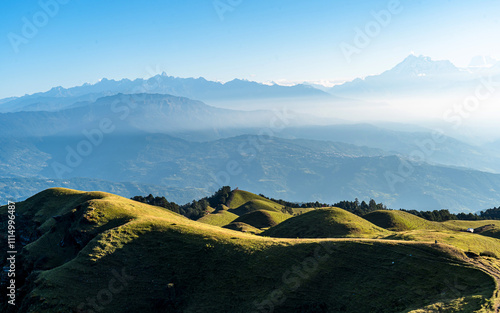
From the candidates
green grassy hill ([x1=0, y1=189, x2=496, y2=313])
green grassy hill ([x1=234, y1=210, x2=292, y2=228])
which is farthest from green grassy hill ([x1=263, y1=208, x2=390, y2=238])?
green grassy hill ([x1=234, y1=210, x2=292, y2=228])

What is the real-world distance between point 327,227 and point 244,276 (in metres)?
41.9

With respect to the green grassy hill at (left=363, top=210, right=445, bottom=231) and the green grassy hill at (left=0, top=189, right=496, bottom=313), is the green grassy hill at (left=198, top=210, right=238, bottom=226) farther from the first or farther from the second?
the green grassy hill at (left=0, top=189, right=496, bottom=313)

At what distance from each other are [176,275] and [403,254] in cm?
3624

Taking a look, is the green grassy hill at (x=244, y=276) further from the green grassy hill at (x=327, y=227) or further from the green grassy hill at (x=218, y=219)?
the green grassy hill at (x=218, y=219)

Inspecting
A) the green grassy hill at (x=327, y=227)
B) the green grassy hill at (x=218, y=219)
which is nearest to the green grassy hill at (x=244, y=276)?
the green grassy hill at (x=327, y=227)

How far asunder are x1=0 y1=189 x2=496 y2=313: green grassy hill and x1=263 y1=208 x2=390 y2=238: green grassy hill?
2782 centimetres

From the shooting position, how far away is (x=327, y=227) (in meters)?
83.1

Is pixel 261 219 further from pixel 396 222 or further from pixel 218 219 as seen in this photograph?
pixel 396 222

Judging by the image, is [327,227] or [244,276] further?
[327,227]

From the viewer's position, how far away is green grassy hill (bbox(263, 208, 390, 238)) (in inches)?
3093

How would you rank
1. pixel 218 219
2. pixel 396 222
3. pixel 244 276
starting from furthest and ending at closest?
pixel 218 219, pixel 396 222, pixel 244 276

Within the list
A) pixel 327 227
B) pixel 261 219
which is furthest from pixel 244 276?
pixel 261 219

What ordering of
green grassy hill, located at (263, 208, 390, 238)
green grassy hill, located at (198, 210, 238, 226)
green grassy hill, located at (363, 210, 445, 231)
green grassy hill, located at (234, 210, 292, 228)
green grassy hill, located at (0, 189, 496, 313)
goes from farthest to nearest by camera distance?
1. green grassy hill, located at (198, 210, 238, 226)
2. green grassy hill, located at (234, 210, 292, 228)
3. green grassy hill, located at (363, 210, 445, 231)
4. green grassy hill, located at (263, 208, 390, 238)
5. green grassy hill, located at (0, 189, 496, 313)

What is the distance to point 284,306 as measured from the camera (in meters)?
41.7
